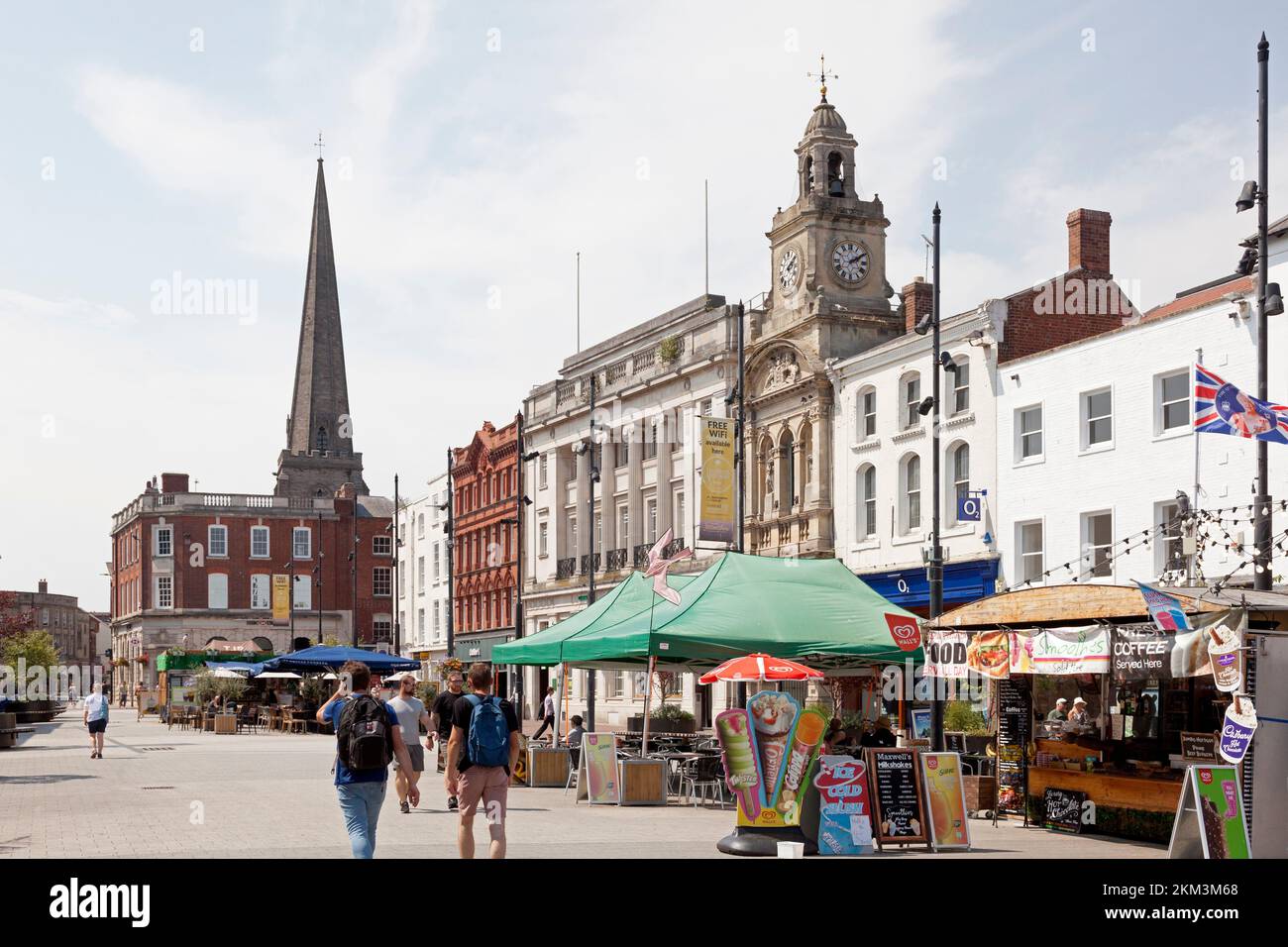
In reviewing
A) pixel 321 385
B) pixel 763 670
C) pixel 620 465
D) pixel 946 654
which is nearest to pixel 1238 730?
pixel 946 654

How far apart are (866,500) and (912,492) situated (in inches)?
86.9

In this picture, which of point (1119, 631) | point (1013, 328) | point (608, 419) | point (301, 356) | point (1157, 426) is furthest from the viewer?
point (301, 356)

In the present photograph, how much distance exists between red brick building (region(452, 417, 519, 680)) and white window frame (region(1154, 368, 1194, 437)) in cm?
3677

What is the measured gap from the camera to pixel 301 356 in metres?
117

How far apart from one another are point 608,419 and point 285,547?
50823 mm

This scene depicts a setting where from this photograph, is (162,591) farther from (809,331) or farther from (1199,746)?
(1199,746)

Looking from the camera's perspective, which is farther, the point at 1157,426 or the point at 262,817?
the point at 1157,426

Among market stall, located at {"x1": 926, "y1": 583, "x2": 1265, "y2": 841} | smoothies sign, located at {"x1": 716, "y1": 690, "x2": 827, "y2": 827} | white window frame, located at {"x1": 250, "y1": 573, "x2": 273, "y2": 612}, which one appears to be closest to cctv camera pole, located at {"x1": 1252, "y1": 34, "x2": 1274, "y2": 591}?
market stall, located at {"x1": 926, "y1": 583, "x2": 1265, "y2": 841}

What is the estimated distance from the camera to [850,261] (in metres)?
45.8

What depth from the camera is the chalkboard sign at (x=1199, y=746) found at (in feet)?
56.0

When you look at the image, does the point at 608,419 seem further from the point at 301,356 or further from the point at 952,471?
the point at 301,356

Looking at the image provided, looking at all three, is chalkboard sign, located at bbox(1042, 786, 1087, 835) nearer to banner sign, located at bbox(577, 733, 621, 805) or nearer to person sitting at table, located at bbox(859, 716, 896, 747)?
person sitting at table, located at bbox(859, 716, 896, 747)
